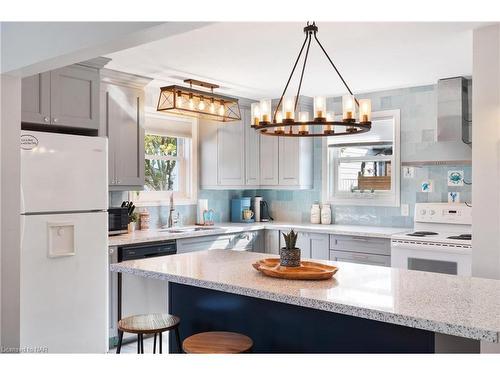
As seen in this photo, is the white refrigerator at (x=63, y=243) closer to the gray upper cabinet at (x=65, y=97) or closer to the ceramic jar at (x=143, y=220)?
the gray upper cabinet at (x=65, y=97)

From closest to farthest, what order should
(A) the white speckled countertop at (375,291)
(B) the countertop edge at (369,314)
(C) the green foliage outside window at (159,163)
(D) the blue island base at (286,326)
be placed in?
(B) the countertop edge at (369,314) < (A) the white speckled countertop at (375,291) < (D) the blue island base at (286,326) < (C) the green foliage outside window at (159,163)

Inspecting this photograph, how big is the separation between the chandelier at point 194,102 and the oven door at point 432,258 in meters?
1.98

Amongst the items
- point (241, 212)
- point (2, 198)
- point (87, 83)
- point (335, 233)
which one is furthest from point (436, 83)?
point (2, 198)

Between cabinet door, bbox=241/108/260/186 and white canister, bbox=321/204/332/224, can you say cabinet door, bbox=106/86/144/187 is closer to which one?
cabinet door, bbox=241/108/260/186

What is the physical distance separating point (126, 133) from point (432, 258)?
277 centimetres

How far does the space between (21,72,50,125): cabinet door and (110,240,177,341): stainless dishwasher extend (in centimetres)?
117

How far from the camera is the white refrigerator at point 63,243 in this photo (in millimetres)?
3312

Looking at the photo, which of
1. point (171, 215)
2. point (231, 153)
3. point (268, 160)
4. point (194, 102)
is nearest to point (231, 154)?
point (231, 153)

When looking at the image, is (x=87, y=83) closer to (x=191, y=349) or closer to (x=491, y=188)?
(x=191, y=349)

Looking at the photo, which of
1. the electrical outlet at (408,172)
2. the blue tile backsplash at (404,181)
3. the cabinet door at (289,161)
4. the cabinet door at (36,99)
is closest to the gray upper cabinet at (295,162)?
the cabinet door at (289,161)

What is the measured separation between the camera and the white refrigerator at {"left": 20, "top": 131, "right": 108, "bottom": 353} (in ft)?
10.9

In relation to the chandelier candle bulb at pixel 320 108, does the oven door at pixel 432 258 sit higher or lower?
lower

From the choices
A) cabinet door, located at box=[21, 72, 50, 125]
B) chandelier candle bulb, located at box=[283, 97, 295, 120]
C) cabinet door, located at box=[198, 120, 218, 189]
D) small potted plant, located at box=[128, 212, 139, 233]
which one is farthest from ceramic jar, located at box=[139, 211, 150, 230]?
chandelier candle bulb, located at box=[283, 97, 295, 120]
